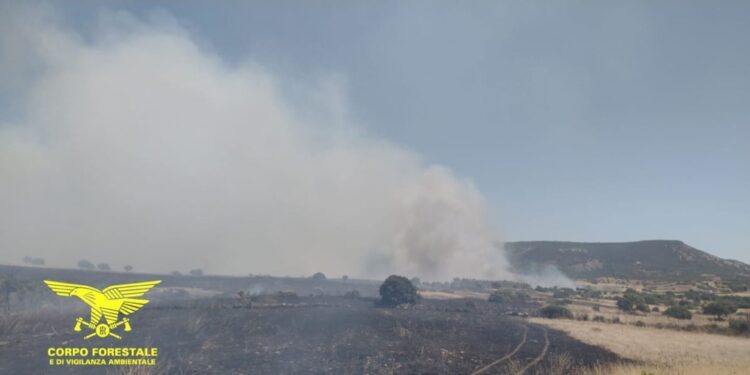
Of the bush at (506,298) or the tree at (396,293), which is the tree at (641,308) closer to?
the bush at (506,298)

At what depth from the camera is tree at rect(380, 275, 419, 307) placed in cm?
5506

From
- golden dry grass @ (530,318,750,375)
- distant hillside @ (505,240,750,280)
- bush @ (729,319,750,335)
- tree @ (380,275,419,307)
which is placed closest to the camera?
golden dry grass @ (530,318,750,375)

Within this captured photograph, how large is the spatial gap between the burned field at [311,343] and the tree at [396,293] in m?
13.1

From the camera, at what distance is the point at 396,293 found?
55562 millimetres

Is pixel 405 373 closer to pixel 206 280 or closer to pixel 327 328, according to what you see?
pixel 327 328

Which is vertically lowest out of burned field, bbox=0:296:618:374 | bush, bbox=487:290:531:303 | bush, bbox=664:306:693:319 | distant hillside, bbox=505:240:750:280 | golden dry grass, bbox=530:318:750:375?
bush, bbox=487:290:531:303

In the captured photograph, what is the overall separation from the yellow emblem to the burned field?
1.63 meters

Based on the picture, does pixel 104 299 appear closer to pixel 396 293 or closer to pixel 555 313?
pixel 396 293

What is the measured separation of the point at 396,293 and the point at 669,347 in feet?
109

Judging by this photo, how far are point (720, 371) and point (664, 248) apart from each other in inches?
6567

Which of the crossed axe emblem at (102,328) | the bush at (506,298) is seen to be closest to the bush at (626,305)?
the bush at (506,298)

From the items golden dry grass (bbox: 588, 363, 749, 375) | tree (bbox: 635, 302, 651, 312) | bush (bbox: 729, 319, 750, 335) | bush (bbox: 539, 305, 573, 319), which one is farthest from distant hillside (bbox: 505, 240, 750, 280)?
golden dry grass (bbox: 588, 363, 749, 375)

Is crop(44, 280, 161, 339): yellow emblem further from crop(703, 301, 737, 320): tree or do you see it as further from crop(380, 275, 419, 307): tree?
crop(703, 301, 737, 320): tree

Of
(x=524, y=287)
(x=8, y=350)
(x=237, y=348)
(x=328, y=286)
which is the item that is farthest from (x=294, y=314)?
(x=524, y=287)
